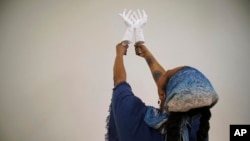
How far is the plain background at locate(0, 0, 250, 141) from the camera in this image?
1521mm

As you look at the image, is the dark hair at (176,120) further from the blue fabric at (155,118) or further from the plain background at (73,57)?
the plain background at (73,57)

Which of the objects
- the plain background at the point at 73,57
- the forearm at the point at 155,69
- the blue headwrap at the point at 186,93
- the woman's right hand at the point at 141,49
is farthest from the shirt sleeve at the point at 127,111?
the plain background at the point at 73,57

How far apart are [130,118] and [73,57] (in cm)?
75

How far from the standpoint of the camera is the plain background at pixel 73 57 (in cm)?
152

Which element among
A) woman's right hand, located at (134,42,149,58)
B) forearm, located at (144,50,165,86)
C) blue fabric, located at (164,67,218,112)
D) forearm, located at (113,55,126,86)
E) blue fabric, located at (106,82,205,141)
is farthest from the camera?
woman's right hand, located at (134,42,149,58)

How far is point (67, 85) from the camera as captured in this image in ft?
5.06

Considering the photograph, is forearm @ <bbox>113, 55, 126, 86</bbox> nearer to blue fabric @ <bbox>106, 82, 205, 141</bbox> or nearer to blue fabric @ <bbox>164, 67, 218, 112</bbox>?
blue fabric @ <bbox>106, 82, 205, 141</bbox>

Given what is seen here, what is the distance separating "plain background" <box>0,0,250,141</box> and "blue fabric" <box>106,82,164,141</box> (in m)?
0.62

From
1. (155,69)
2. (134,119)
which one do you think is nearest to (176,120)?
(134,119)

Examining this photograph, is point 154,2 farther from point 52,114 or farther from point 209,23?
point 52,114

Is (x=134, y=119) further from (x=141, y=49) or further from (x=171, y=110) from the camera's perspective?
(x=141, y=49)

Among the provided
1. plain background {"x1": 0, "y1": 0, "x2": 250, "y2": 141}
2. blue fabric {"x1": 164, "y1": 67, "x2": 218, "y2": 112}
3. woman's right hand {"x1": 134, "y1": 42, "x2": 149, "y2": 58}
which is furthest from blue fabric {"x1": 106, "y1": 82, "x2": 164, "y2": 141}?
plain background {"x1": 0, "y1": 0, "x2": 250, "y2": 141}

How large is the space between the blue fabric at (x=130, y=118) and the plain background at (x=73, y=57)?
62cm

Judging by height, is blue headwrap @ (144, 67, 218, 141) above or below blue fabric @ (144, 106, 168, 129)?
above
